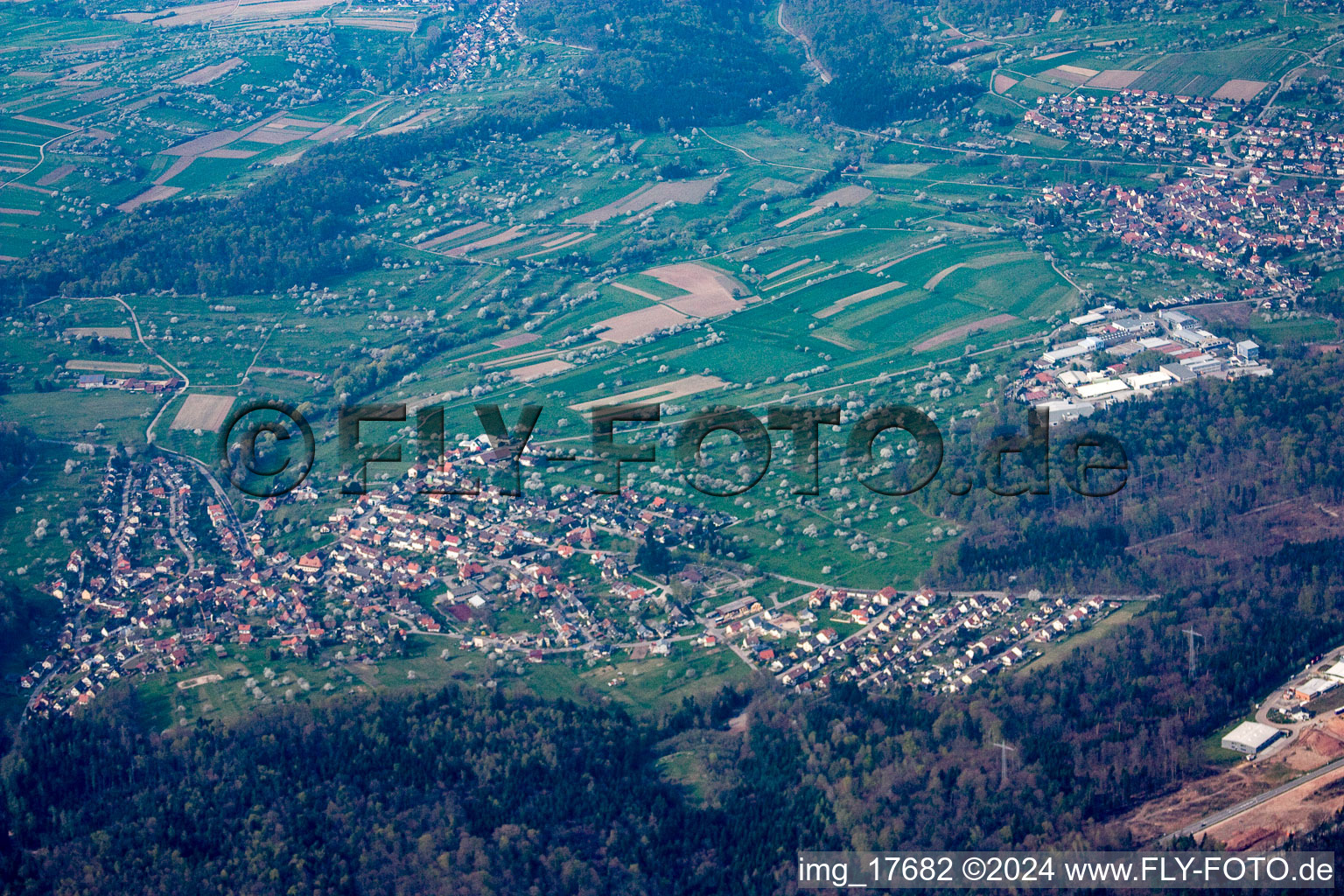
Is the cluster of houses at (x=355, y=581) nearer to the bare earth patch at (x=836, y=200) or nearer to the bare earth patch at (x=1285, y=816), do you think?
the bare earth patch at (x=1285, y=816)

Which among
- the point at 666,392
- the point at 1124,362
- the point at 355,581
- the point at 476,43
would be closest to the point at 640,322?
the point at 666,392

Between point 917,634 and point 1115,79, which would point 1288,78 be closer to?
point 1115,79

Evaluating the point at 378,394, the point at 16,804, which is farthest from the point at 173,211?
the point at 16,804

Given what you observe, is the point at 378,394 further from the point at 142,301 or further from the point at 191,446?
the point at 142,301

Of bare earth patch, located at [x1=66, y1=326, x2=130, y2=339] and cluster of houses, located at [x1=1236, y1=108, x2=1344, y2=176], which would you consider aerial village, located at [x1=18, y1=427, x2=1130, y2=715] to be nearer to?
bare earth patch, located at [x1=66, y1=326, x2=130, y2=339]

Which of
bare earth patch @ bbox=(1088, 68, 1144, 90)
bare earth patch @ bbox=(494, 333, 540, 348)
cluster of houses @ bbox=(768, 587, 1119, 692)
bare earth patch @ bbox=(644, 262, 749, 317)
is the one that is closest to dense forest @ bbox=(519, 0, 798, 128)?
bare earth patch @ bbox=(1088, 68, 1144, 90)
